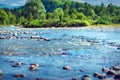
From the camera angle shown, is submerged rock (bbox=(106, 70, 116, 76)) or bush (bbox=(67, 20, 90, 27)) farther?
bush (bbox=(67, 20, 90, 27))

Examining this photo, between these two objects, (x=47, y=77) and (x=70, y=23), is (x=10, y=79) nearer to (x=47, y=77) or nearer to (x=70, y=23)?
(x=47, y=77)

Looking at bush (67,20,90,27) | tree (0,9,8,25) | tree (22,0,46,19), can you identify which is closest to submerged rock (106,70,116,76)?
bush (67,20,90,27)

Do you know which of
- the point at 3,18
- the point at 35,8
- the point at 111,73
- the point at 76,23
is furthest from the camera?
the point at 35,8

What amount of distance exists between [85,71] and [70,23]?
11482cm

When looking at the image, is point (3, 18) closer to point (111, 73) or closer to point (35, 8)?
point (35, 8)

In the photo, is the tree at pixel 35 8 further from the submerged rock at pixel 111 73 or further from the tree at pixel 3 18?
the submerged rock at pixel 111 73

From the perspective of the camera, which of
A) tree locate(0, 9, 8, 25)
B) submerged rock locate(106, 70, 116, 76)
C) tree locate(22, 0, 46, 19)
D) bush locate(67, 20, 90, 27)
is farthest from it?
tree locate(22, 0, 46, 19)

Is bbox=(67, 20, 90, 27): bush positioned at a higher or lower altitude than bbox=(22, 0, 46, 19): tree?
lower

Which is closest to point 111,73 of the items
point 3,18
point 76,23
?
point 76,23

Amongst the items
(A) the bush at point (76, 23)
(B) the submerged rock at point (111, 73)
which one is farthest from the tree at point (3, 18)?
(B) the submerged rock at point (111, 73)

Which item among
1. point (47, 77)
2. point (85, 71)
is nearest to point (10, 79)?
point (47, 77)

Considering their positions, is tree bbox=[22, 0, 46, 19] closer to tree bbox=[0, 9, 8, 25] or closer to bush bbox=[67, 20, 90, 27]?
tree bbox=[0, 9, 8, 25]

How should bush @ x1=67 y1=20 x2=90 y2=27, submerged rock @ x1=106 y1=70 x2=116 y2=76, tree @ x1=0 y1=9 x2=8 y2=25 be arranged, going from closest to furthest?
submerged rock @ x1=106 y1=70 x2=116 y2=76
bush @ x1=67 y1=20 x2=90 y2=27
tree @ x1=0 y1=9 x2=8 y2=25

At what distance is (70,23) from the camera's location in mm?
140875
